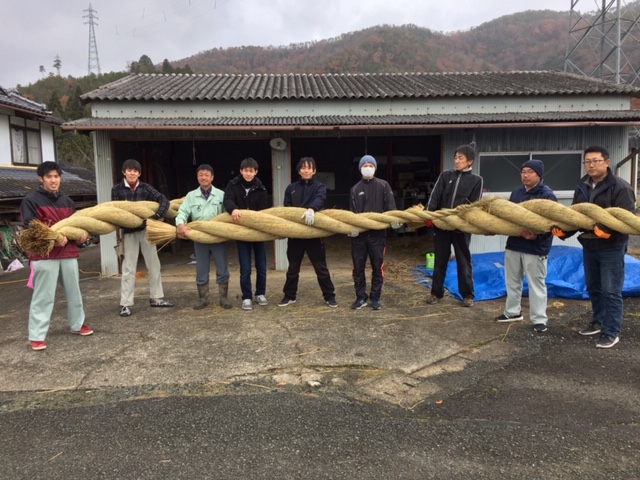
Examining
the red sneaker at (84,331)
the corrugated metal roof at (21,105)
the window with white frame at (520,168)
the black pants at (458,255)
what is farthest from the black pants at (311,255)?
the corrugated metal roof at (21,105)

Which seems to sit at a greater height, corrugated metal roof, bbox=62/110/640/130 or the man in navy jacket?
corrugated metal roof, bbox=62/110/640/130

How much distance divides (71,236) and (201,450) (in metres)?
2.33

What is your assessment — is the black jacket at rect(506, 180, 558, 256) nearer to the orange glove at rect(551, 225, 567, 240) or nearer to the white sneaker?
the orange glove at rect(551, 225, 567, 240)

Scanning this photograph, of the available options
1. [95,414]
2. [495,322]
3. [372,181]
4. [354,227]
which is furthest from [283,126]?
[95,414]

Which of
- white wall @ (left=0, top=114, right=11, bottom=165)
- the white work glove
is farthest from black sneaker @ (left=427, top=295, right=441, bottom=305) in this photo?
white wall @ (left=0, top=114, right=11, bottom=165)

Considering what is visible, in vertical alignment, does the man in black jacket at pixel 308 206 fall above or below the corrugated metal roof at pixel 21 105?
below

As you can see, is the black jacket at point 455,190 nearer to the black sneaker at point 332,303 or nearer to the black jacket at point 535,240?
the black jacket at point 535,240

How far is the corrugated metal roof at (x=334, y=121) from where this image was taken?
6.30 m

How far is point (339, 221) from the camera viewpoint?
4188 millimetres

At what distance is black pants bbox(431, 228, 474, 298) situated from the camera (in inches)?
181

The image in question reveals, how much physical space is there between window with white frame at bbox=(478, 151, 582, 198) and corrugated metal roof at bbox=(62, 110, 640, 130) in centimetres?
66

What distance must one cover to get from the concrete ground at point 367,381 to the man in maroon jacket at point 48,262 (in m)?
0.24

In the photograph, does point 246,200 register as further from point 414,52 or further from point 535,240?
point 414,52

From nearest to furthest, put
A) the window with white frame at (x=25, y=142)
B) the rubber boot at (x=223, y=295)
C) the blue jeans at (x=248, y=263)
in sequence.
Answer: the blue jeans at (x=248, y=263) < the rubber boot at (x=223, y=295) < the window with white frame at (x=25, y=142)
